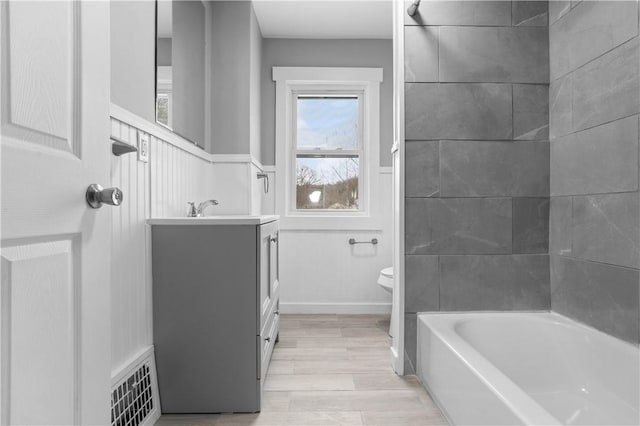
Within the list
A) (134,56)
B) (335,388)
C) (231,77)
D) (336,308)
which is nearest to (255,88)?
(231,77)

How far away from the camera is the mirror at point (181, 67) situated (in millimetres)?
1888

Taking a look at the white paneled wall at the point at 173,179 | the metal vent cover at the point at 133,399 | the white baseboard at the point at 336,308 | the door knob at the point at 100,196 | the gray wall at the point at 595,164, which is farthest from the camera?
the white baseboard at the point at 336,308

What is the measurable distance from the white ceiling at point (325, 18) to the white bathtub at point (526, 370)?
2283 millimetres

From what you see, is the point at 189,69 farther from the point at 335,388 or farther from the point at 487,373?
the point at 487,373

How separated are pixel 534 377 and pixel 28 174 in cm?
204

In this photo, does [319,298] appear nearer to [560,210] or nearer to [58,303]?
[560,210]

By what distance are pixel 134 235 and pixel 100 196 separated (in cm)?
79

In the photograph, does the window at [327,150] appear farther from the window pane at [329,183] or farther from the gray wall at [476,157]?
the gray wall at [476,157]

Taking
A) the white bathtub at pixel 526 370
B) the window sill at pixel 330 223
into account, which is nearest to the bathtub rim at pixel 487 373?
the white bathtub at pixel 526 370

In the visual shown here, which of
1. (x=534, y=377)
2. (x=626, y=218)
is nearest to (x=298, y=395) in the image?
(x=534, y=377)

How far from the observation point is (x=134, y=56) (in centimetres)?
161

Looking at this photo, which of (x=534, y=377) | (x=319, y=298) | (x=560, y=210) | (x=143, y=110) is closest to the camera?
(x=143, y=110)

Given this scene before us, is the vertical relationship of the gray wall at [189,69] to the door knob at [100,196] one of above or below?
above

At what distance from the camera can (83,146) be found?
81cm
